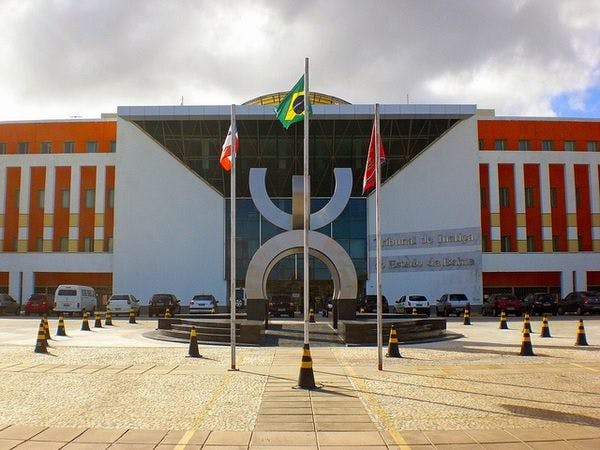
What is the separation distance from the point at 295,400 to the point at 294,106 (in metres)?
6.62

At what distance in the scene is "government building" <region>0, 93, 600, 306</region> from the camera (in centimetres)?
4547

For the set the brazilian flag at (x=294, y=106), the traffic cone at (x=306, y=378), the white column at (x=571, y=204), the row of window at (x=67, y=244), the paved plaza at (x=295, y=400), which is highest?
the white column at (x=571, y=204)

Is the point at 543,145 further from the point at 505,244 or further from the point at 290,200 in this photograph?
the point at 290,200

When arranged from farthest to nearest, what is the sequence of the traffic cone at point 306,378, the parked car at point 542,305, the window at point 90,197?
the window at point 90,197 < the parked car at point 542,305 < the traffic cone at point 306,378

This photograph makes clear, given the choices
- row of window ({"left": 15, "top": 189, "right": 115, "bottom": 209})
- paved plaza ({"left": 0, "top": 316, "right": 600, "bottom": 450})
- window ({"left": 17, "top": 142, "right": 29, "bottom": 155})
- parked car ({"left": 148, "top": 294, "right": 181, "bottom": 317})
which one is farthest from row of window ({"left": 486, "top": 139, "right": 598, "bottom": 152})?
window ({"left": 17, "top": 142, "right": 29, "bottom": 155})

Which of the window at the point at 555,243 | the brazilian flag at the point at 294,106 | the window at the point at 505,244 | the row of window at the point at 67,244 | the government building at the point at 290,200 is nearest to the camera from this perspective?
the brazilian flag at the point at 294,106

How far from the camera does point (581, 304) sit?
37656 mm

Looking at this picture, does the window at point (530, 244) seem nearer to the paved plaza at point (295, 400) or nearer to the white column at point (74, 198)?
the paved plaza at point (295, 400)

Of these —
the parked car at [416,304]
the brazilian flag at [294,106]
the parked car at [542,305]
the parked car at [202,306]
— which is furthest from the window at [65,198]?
the brazilian flag at [294,106]

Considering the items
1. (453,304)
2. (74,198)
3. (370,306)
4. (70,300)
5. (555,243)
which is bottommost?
(370,306)

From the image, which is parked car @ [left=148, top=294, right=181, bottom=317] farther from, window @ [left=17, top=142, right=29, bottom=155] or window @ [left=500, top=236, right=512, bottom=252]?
window @ [left=500, top=236, right=512, bottom=252]

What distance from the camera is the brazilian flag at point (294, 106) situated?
13.2m

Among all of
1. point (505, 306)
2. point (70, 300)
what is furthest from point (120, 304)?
point (505, 306)

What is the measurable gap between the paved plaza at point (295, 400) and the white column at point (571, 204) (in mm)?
34420
